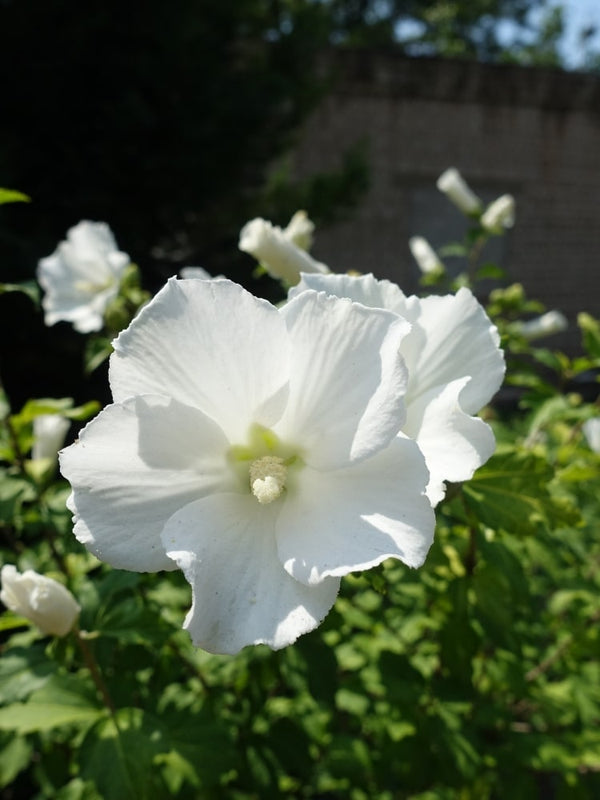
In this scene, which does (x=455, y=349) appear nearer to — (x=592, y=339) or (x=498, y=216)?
(x=592, y=339)

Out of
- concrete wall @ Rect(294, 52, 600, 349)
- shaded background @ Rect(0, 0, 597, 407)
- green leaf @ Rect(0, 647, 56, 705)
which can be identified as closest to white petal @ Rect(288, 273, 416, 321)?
green leaf @ Rect(0, 647, 56, 705)

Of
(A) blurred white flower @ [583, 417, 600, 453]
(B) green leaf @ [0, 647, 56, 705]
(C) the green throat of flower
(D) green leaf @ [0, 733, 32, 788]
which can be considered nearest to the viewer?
(C) the green throat of flower

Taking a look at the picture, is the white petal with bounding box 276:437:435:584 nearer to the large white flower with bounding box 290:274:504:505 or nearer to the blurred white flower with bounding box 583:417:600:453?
the large white flower with bounding box 290:274:504:505

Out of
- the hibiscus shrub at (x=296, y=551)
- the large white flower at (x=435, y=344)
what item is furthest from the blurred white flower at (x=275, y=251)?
the large white flower at (x=435, y=344)

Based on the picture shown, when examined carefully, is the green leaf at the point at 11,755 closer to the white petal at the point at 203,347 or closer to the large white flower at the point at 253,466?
the large white flower at the point at 253,466

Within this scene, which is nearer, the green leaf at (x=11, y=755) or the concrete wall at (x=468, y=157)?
the green leaf at (x=11, y=755)

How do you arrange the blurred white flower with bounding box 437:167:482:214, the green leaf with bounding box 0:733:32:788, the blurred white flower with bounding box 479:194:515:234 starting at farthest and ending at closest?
the blurred white flower with bounding box 437:167:482:214 < the blurred white flower with bounding box 479:194:515:234 < the green leaf with bounding box 0:733:32:788
